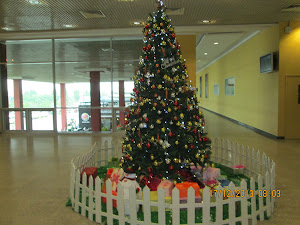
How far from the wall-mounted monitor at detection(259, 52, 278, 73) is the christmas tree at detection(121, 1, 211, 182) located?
5.56 meters

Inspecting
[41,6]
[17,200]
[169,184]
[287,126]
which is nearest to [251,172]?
[169,184]

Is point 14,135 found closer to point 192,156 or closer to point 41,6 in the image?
point 41,6

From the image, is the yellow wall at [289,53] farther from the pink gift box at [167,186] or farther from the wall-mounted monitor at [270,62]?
the pink gift box at [167,186]

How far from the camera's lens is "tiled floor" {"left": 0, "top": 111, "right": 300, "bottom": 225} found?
3111 millimetres

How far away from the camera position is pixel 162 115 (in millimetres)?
3410

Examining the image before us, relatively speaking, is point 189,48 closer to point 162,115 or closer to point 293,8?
point 293,8

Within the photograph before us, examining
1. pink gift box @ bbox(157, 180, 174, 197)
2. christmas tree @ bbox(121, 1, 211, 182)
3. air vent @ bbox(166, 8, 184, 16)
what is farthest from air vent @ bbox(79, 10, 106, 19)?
pink gift box @ bbox(157, 180, 174, 197)

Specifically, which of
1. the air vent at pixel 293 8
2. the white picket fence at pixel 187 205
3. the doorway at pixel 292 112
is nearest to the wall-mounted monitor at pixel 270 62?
the doorway at pixel 292 112

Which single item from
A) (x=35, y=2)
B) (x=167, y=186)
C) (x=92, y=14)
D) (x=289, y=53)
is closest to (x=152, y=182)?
(x=167, y=186)

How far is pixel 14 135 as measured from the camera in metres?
9.88

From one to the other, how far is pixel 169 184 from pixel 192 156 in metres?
0.52

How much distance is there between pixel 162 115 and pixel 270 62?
6.14 m

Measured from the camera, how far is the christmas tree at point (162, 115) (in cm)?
337

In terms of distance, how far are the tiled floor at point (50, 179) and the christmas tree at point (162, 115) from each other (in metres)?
1.07
